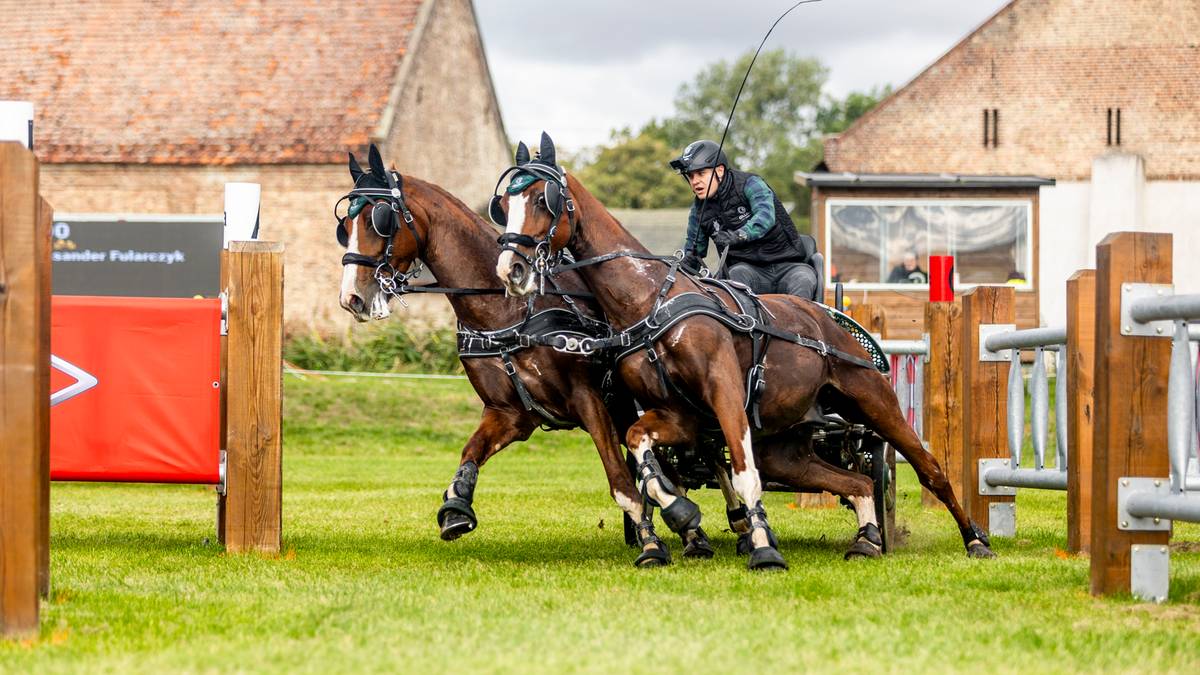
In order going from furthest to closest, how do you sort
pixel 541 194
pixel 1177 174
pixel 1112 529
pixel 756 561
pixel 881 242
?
pixel 1177 174 → pixel 881 242 → pixel 541 194 → pixel 756 561 → pixel 1112 529

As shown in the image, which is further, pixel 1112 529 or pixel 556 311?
pixel 556 311

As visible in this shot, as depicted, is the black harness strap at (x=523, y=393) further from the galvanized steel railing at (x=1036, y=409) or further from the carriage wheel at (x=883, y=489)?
the galvanized steel railing at (x=1036, y=409)

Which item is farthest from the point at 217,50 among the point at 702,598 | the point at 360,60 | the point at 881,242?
the point at 702,598

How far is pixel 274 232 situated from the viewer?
118ft

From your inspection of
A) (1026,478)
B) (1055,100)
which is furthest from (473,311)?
(1055,100)

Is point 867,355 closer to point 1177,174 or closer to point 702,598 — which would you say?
point 702,598

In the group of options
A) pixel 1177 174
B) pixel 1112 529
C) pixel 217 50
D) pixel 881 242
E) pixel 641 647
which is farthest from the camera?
pixel 1177 174

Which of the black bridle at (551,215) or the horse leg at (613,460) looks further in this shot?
the horse leg at (613,460)

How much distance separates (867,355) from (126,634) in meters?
5.01

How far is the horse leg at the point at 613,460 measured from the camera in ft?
27.5

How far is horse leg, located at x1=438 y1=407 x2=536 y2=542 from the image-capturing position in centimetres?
857

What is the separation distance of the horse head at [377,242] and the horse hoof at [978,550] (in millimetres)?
3556

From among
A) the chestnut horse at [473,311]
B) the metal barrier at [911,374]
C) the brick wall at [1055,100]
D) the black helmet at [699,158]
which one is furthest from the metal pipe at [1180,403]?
the brick wall at [1055,100]

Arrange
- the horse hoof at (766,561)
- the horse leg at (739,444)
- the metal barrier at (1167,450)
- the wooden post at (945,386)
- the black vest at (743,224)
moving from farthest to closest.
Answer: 1. the wooden post at (945,386)
2. the black vest at (743,224)
3. the horse leg at (739,444)
4. the horse hoof at (766,561)
5. the metal barrier at (1167,450)
